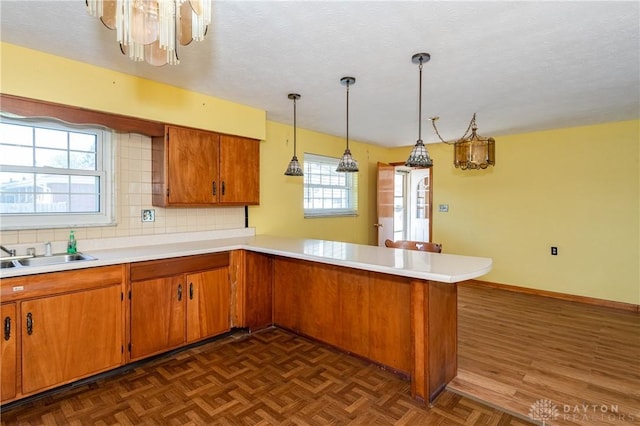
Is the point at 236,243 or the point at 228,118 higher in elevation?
the point at 228,118

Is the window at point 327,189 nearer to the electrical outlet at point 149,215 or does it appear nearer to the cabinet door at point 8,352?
the electrical outlet at point 149,215

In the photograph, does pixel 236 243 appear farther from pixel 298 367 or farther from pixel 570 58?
pixel 570 58

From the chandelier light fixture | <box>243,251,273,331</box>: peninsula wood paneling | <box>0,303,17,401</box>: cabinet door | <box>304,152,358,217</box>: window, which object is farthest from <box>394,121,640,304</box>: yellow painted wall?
<box>0,303,17,401</box>: cabinet door

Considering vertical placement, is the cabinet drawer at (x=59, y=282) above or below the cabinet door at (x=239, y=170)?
A: below

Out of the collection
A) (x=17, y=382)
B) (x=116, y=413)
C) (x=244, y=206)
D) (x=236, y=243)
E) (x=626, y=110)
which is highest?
(x=626, y=110)

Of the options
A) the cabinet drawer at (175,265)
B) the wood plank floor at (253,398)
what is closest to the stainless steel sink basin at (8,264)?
the cabinet drawer at (175,265)

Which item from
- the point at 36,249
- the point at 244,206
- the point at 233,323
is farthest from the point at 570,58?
the point at 36,249

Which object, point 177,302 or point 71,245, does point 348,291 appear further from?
point 71,245

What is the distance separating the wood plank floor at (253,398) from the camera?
6.49 feet

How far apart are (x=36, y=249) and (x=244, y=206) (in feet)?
6.08

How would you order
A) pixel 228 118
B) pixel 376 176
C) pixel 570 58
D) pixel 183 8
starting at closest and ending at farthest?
pixel 183 8 < pixel 570 58 < pixel 228 118 < pixel 376 176

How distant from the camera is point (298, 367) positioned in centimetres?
259

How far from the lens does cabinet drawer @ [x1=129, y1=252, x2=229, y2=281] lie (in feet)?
8.26

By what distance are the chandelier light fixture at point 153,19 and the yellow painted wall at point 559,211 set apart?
183 inches
